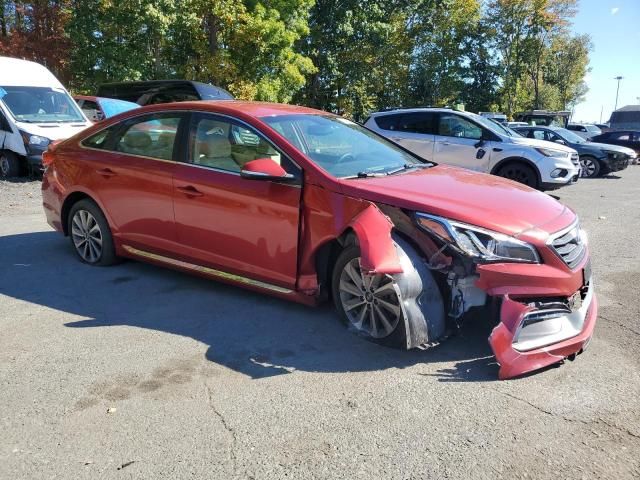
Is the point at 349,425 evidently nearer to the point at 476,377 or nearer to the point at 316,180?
the point at 476,377

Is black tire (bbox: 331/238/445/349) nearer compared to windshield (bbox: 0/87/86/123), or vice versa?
black tire (bbox: 331/238/445/349)

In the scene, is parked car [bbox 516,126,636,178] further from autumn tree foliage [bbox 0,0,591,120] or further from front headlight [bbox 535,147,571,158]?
autumn tree foliage [bbox 0,0,591,120]

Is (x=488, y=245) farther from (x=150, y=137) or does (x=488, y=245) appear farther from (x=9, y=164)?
(x=9, y=164)

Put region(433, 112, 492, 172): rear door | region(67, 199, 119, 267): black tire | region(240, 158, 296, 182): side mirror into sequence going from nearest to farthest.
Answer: region(240, 158, 296, 182): side mirror
region(67, 199, 119, 267): black tire
region(433, 112, 492, 172): rear door

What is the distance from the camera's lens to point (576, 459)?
2.58 m

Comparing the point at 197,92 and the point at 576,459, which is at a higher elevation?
the point at 197,92

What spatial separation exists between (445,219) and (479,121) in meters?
8.25

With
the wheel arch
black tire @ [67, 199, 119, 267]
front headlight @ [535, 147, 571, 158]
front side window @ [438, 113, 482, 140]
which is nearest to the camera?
black tire @ [67, 199, 119, 267]

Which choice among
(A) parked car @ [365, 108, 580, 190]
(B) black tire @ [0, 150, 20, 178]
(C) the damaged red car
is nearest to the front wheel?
(A) parked car @ [365, 108, 580, 190]

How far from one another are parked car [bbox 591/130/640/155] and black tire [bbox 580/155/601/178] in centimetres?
609

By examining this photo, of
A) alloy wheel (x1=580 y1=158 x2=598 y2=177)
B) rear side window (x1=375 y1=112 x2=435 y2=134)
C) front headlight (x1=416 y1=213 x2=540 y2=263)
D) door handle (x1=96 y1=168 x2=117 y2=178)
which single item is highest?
rear side window (x1=375 y1=112 x2=435 y2=134)

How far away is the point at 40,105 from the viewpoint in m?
11.8

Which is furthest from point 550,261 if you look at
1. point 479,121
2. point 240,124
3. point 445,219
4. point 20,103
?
point 20,103

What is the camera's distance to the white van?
1097cm
